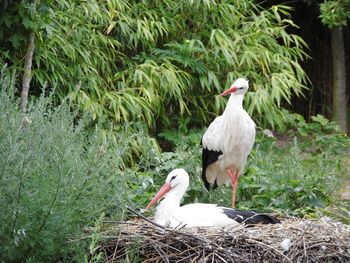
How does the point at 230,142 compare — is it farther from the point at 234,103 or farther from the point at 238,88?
the point at 238,88

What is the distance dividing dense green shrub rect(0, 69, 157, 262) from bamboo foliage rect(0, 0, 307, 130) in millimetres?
2767

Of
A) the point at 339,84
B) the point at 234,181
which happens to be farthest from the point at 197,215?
the point at 339,84

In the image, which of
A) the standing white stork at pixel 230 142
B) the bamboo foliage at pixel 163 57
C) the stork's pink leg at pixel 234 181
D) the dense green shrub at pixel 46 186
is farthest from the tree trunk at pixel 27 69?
the dense green shrub at pixel 46 186

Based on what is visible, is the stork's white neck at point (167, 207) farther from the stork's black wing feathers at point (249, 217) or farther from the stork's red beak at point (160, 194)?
the stork's black wing feathers at point (249, 217)

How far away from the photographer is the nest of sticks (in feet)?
16.4

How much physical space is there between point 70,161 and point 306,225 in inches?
63.3

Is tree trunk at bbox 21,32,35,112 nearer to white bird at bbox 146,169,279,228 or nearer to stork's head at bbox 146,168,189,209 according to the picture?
stork's head at bbox 146,168,189,209

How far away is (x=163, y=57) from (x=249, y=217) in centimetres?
344

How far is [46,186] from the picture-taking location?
451 cm

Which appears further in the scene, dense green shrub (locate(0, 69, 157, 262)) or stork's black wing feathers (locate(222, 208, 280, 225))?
stork's black wing feathers (locate(222, 208, 280, 225))

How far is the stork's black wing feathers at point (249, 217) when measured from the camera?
551 centimetres

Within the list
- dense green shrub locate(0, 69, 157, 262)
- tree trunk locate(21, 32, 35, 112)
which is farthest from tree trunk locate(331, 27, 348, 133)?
dense green shrub locate(0, 69, 157, 262)

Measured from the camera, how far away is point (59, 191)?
452 centimetres

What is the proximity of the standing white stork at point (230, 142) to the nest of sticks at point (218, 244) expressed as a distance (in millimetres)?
1478
